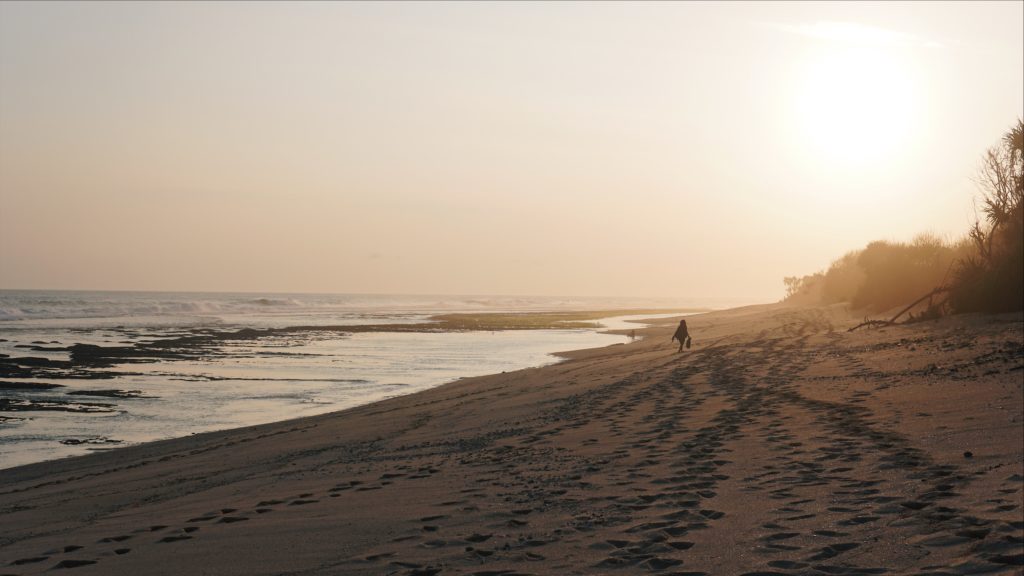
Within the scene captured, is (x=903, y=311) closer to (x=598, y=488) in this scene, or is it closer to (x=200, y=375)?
(x=598, y=488)

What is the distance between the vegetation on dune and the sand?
16.5 ft

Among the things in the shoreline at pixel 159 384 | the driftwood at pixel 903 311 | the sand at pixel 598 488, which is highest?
the driftwood at pixel 903 311

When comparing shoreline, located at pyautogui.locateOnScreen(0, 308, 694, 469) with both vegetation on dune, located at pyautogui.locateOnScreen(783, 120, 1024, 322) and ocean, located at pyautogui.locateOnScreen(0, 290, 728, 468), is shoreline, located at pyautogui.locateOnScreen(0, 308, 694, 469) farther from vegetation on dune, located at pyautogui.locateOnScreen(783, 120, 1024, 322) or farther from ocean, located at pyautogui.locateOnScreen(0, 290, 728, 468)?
vegetation on dune, located at pyautogui.locateOnScreen(783, 120, 1024, 322)

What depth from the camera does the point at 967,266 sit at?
20.8 meters

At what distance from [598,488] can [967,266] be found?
1760 cm

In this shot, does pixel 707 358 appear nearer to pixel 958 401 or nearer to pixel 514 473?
pixel 958 401

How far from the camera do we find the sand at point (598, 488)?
5.34m

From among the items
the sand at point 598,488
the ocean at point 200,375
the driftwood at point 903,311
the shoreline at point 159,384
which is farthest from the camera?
the driftwood at point 903,311

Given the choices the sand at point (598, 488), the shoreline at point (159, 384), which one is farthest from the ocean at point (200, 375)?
the sand at point (598, 488)

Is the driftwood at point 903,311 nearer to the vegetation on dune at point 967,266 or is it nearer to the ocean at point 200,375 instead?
the vegetation on dune at point 967,266

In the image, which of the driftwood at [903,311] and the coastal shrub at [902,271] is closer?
the driftwood at [903,311]

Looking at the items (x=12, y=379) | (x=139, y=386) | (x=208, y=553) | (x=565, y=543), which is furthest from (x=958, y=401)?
(x=12, y=379)

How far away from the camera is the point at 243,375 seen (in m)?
25.0

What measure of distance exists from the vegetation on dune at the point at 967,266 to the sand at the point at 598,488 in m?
5.04
